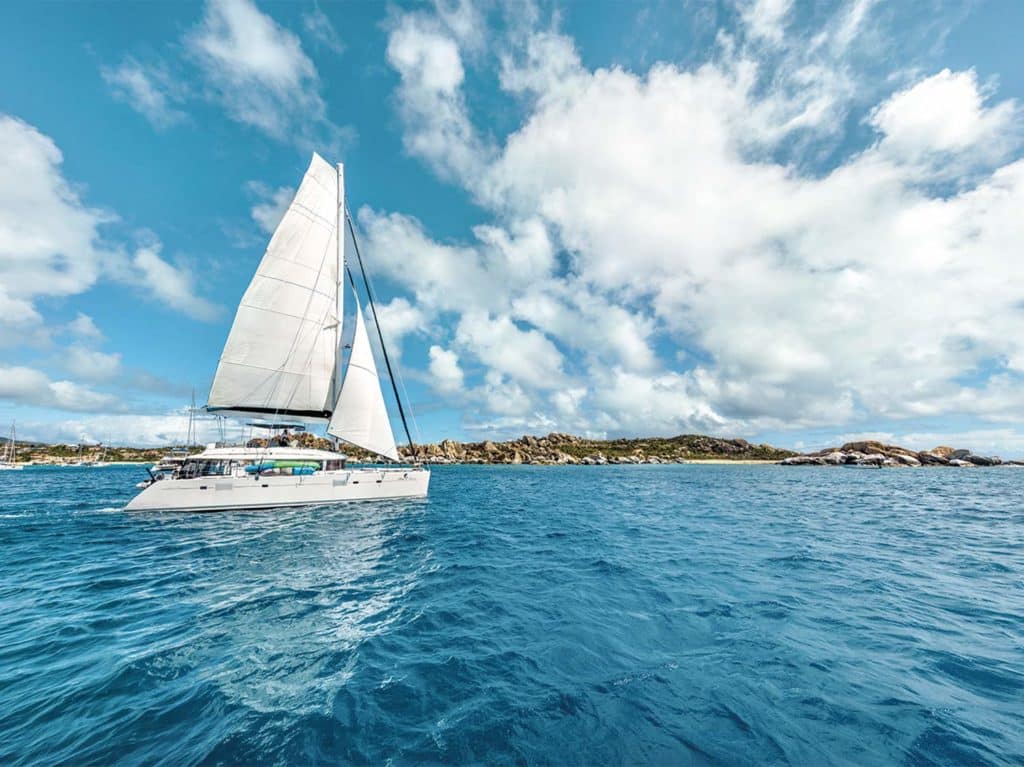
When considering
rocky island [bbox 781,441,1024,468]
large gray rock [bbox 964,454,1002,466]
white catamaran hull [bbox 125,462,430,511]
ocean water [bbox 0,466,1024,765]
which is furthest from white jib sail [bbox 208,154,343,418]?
large gray rock [bbox 964,454,1002,466]

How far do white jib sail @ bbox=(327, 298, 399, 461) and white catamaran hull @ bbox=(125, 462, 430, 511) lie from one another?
9.51 ft

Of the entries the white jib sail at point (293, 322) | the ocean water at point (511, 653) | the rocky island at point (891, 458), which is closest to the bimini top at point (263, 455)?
the white jib sail at point (293, 322)

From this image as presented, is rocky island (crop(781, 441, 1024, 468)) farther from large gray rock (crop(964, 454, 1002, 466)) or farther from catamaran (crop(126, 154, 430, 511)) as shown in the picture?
catamaran (crop(126, 154, 430, 511))

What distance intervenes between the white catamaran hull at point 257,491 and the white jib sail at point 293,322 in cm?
666

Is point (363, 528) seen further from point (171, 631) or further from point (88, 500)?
point (88, 500)

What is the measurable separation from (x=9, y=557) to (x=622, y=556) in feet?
75.9

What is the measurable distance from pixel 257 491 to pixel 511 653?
23.7 metres

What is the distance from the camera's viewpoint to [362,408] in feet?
98.6

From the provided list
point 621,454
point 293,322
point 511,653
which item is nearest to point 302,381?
point 293,322

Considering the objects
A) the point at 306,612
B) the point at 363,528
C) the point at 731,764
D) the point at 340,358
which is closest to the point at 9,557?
the point at 363,528

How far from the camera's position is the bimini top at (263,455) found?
25688 mm

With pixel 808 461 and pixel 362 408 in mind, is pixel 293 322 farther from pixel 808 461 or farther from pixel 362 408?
pixel 808 461

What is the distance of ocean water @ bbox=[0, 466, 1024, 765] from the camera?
5168 mm

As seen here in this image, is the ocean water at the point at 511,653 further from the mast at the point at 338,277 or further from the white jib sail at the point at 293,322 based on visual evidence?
the mast at the point at 338,277
